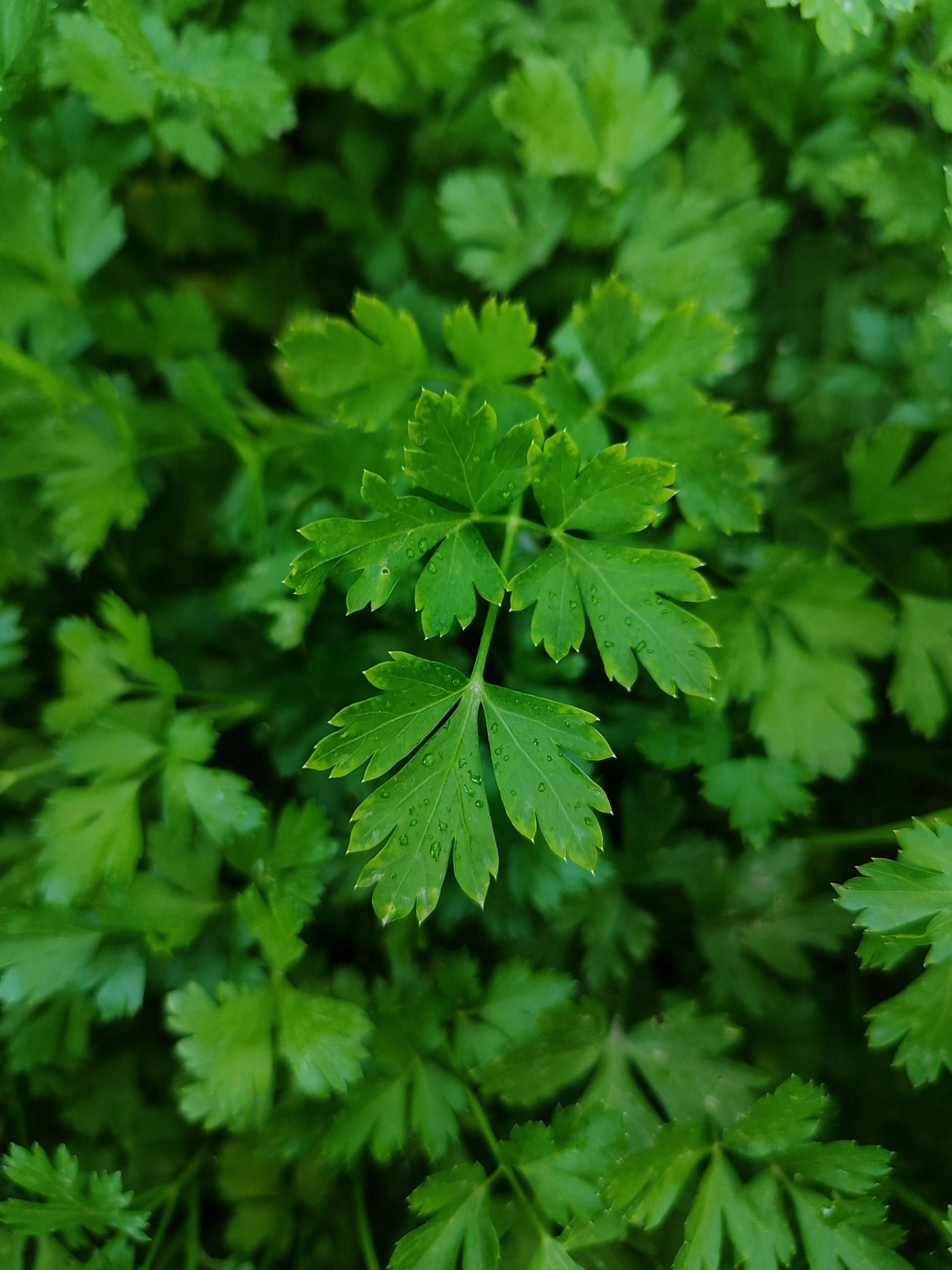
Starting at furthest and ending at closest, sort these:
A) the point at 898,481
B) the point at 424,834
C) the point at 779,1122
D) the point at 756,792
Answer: the point at 898,481, the point at 756,792, the point at 779,1122, the point at 424,834

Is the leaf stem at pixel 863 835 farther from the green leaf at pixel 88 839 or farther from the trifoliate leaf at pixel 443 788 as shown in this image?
the green leaf at pixel 88 839

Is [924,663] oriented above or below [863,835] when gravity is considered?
above

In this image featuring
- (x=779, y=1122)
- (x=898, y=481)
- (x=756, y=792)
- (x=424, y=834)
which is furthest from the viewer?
(x=898, y=481)

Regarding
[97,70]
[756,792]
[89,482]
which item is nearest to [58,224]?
[97,70]

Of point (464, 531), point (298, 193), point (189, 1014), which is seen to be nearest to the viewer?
point (464, 531)

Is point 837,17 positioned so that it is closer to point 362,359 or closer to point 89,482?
point 362,359

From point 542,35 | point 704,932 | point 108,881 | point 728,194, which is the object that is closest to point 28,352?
point 108,881

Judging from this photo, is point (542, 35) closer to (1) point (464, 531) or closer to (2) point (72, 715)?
(1) point (464, 531)
